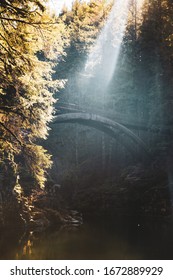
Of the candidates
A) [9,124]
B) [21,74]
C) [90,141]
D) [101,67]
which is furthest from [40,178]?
[101,67]

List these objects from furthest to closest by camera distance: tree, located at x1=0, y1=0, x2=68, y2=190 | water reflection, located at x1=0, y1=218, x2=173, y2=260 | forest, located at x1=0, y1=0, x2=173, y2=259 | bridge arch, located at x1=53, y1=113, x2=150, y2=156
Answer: bridge arch, located at x1=53, y1=113, x2=150, y2=156
water reflection, located at x1=0, y1=218, x2=173, y2=260
forest, located at x1=0, y1=0, x2=173, y2=259
tree, located at x1=0, y1=0, x2=68, y2=190

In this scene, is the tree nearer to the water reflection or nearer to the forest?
the forest

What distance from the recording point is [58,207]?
17.3 metres

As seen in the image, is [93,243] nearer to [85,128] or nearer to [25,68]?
[25,68]

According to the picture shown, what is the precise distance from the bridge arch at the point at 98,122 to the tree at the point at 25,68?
41.2 feet

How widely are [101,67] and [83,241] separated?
98.6 ft

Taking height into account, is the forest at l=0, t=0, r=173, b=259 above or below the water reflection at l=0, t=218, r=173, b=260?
above

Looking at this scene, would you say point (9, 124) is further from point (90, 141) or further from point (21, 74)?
point (90, 141)

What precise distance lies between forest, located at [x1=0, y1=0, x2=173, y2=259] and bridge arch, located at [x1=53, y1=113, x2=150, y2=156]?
0.09 metres

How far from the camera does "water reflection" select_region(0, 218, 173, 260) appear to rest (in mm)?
9328

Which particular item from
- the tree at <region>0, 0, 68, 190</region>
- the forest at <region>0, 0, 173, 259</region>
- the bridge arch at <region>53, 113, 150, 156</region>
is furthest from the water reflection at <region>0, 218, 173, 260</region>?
the bridge arch at <region>53, 113, 150, 156</region>

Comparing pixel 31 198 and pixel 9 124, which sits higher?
pixel 9 124

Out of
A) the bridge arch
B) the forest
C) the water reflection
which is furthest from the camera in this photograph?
the bridge arch
